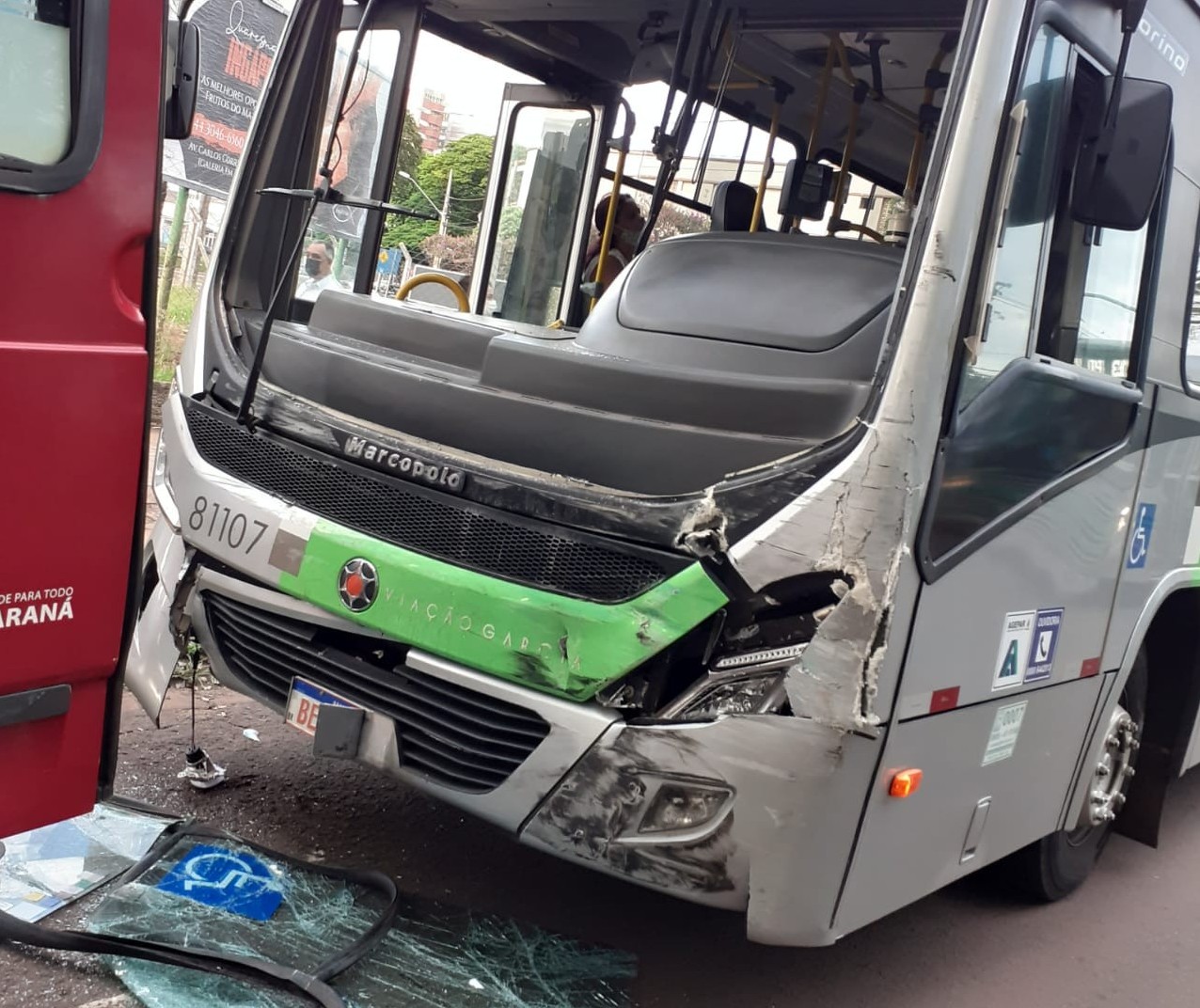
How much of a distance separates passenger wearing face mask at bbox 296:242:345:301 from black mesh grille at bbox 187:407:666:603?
0.85 m

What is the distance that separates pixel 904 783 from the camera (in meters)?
2.70

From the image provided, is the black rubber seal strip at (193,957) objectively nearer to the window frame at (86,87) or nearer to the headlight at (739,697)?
the headlight at (739,697)

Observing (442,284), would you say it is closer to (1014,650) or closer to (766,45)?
(766,45)

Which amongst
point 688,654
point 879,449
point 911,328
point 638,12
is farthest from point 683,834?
point 638,12

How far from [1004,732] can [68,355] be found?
2444 millimetres

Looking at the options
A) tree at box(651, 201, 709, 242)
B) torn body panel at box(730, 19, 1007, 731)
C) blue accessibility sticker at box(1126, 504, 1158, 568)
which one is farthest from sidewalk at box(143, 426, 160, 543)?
blue accessibility sticker at box(1126, 504, 1158, 568)

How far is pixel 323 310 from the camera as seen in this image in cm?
371

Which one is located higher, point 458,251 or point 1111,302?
point 1111,302

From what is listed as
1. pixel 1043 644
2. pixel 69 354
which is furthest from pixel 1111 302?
pixel 69 354

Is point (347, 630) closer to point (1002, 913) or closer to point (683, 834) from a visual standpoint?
point (683, 834)

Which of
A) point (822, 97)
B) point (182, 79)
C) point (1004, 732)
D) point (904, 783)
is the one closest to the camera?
point (182, 79)

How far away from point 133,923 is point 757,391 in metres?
2.04

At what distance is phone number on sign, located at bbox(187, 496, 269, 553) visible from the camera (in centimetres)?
317

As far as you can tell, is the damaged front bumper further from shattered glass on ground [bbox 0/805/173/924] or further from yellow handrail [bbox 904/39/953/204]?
Answer: yellow handrail [bbox 904/39/953/204]
